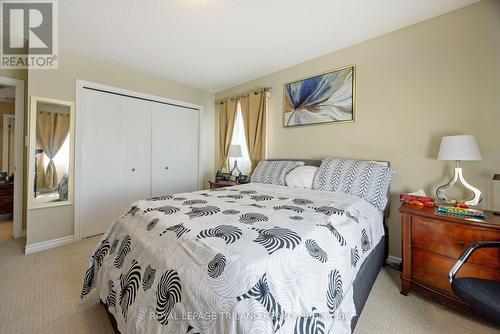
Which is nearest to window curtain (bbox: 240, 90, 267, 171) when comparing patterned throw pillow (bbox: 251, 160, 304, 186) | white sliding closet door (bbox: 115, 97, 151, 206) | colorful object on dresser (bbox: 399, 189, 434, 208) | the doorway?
patterned throw pillow (bbox: 251, 160, 304, 186)

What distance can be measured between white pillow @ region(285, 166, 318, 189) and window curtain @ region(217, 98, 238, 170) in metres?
1.66

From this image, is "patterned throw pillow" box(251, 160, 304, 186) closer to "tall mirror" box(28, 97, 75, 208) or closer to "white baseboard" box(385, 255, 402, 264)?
"white baseboard" box(385, 255, 402, 264)

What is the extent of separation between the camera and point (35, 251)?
2.47 m

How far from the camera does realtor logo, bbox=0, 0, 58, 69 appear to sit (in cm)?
199

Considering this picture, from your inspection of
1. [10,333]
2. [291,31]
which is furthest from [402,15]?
[10,333]

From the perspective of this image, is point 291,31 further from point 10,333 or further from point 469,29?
point 10,333

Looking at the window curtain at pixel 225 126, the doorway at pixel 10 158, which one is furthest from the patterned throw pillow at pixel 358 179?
the doorway at pixel 10 158

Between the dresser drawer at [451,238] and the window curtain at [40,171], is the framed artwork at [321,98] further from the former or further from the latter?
the window curtain at [40,171]

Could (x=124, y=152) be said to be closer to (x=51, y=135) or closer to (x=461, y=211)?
(x=51, y=135)

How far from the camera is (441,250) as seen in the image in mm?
1532

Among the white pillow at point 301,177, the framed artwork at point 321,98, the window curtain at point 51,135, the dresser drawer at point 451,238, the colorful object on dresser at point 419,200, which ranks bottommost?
the dresser drawer at point 451,238

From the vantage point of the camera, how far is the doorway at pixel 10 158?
8.82 feet

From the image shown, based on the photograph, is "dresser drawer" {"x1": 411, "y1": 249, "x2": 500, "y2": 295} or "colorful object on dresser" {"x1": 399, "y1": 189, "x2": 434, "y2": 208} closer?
"dresser drawer" {"x1": 411, "y1": 249, "x2": 500, "y2": 295}

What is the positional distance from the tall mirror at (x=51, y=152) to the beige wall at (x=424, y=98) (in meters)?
3.34
